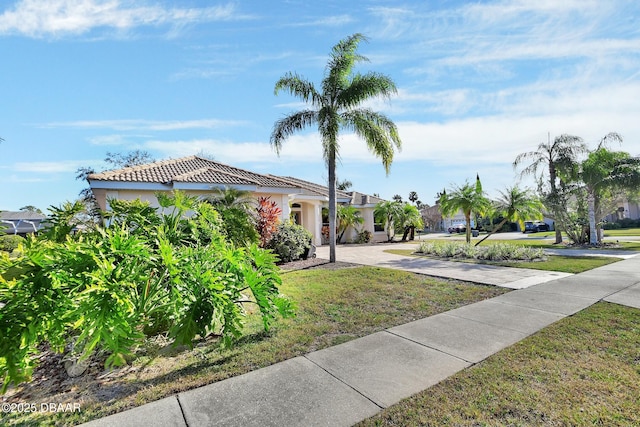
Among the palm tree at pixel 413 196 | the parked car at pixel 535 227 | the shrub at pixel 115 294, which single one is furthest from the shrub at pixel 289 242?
the palm tree at pixel 413 196

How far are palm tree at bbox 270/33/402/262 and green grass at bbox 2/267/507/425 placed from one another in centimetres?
520

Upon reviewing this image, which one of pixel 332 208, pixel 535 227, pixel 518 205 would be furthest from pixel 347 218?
pixel 535 227

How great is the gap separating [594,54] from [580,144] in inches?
497

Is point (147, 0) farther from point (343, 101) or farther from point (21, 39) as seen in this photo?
point (343, 101)

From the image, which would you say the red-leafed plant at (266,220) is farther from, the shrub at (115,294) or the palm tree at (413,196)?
the palm tree at (413,196)

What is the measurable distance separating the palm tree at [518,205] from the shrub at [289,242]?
12251 mm

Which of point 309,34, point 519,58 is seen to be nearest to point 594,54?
point 519,58

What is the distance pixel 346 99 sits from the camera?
12258 millimetres

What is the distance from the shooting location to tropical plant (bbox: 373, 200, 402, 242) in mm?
25453

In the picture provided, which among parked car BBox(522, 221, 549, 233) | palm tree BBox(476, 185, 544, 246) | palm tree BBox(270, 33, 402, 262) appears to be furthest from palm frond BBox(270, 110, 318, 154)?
parked car BBox(522, 221, 549, 233)

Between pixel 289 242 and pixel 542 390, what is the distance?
10.8 metres

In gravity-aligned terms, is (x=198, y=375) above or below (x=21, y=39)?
below

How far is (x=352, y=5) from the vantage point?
838 centimetres

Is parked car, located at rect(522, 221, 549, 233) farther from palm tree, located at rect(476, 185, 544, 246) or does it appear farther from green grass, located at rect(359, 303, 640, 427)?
green grass, located at rect(359, 303, 640, 427)
